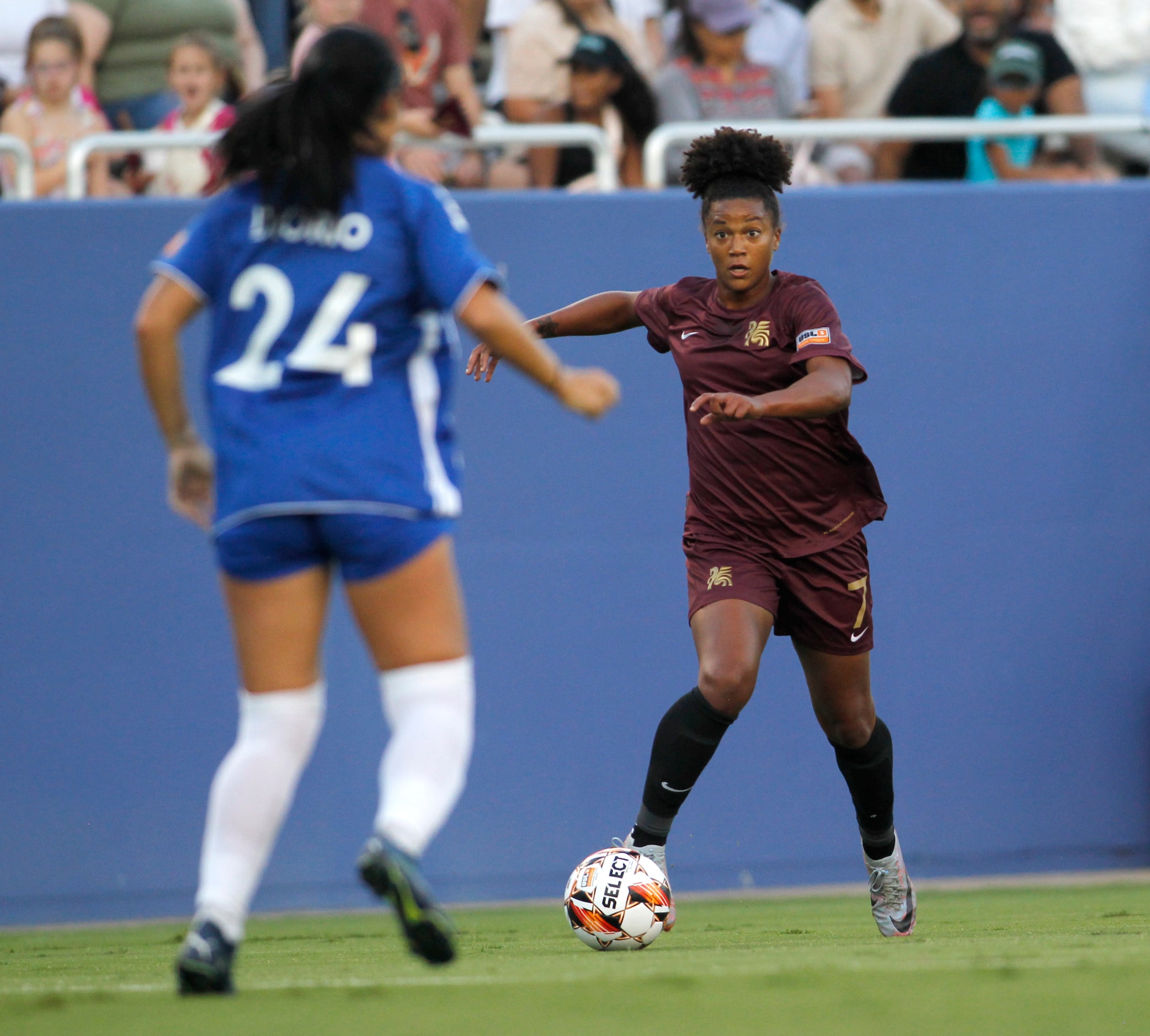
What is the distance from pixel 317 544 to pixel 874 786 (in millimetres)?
2570

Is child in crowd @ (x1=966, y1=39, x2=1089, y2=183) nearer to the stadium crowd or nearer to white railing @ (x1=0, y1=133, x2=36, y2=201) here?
the stadium crowd

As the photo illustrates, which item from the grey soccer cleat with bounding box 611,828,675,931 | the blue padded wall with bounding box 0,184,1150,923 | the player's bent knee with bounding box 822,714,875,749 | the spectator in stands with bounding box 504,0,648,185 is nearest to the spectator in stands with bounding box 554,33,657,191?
the spectator in stands with bounding box 504,0,648,185

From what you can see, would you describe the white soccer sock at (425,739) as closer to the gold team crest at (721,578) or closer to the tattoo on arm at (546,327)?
the gold team crest at (721,578)

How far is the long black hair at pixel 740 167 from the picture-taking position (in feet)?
17.2

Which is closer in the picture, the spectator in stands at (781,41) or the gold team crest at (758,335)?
the gold team crest at (758,335)

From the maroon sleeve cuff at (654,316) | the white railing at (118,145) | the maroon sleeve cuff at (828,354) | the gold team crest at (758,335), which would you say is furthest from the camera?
the white railing at (118,145)

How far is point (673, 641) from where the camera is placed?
7688 millimetres

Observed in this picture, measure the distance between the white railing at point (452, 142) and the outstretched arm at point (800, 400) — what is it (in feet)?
8.93

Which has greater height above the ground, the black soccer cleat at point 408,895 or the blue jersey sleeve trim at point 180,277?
the blue jersey sleeve trim at point 180,277

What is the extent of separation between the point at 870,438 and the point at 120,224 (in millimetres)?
3348

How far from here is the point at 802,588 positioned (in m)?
5.29

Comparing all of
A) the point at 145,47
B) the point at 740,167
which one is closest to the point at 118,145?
the point at 145,47

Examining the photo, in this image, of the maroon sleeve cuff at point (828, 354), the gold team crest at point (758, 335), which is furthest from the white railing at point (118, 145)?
the maroon sleeve cuff at point (828, 354)

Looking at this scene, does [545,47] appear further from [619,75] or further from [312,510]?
[312,510]
